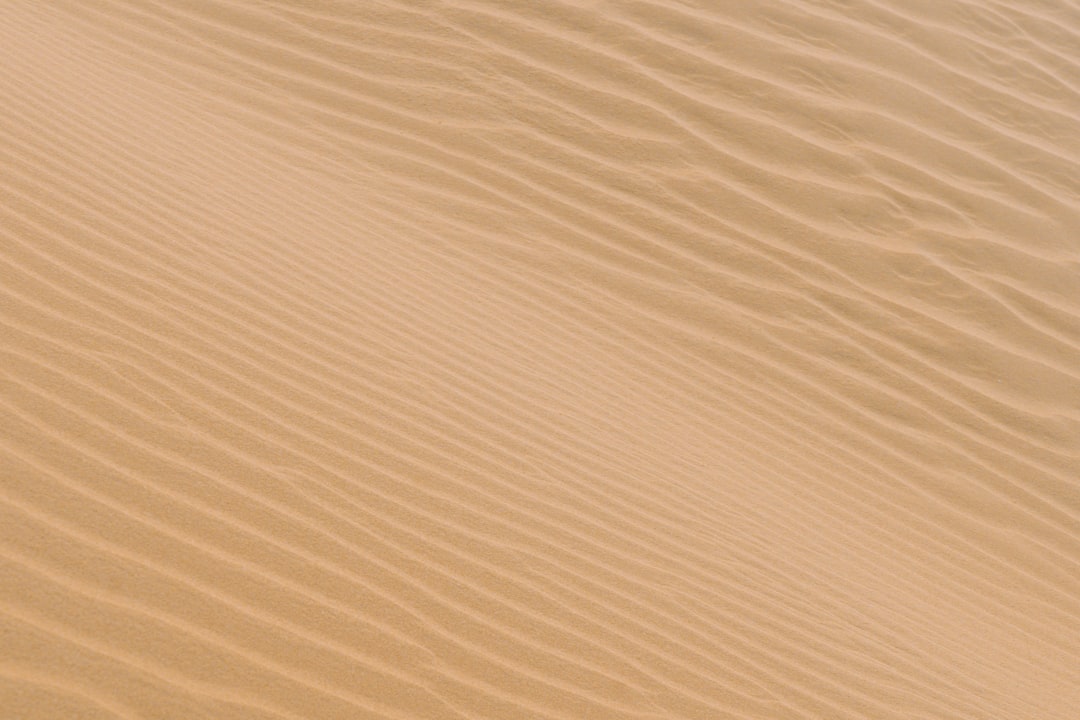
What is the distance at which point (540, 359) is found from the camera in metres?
4.51

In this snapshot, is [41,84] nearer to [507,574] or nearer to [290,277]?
[290,277]

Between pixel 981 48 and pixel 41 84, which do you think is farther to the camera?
pixel 981 48

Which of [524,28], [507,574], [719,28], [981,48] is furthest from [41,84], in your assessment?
[981,48]

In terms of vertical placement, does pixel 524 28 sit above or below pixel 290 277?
above

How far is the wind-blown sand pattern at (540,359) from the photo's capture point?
118 inches

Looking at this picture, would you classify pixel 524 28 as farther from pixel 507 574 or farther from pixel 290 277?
pixel 507 574

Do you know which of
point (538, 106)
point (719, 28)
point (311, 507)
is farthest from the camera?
point (719, 28)

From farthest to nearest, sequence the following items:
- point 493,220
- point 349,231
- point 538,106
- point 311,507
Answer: point 538,106 < point 493,220 < point 349,231 < point 311,507

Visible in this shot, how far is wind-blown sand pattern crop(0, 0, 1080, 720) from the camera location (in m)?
3.00

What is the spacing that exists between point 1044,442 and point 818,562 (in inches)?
60.0

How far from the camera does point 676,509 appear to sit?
4.01 m

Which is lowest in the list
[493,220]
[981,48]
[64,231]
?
[64,231]

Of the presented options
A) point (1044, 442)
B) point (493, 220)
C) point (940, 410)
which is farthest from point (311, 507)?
point (1044, 442)

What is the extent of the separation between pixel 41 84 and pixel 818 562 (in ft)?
11.6
